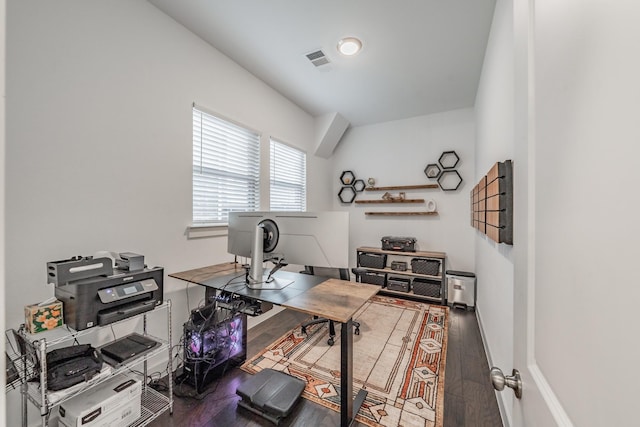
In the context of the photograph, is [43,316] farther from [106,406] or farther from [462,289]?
[462,289]

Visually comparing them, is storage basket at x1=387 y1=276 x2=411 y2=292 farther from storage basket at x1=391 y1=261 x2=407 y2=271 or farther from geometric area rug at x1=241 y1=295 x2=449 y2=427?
geometric area rug at x1=241 y1=295 x2=449 y2=427

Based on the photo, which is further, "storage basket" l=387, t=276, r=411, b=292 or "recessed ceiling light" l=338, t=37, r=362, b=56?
"storage basket" l=387, t=276, r=411, b=292

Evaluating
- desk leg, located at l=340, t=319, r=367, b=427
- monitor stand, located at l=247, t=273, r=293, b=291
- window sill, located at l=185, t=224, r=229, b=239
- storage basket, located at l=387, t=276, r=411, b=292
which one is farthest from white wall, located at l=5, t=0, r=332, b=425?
storage basket, located at l=387, t=276, r=411, b=292

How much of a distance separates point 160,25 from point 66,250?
185cm

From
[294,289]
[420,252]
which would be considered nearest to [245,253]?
[294,289]

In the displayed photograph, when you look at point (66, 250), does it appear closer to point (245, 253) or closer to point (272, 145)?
point (245, 253)

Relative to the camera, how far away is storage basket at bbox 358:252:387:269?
156 inches

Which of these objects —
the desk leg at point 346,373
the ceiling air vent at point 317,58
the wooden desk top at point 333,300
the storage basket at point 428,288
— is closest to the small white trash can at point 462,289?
the storage basket at point 428,288

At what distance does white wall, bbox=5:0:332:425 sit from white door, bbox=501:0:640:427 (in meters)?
2.27

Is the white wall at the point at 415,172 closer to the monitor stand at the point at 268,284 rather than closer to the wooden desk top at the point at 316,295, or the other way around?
the wooden desk top at the point at 316,295

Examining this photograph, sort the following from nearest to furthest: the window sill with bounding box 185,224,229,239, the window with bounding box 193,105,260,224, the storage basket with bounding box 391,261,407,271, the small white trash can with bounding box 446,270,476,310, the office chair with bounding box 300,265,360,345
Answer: the window sill with bounding box 185,224,229,239
the window with bounding box 193,105,260,224
the office chair with bounding box 300,265,360,345
the small white trash can with bounding box 446,270,476,310
the storage basket with bounding box 391,261,407,271

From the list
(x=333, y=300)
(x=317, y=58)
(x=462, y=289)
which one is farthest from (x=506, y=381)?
(x=462, y=289)

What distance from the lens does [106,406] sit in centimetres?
134

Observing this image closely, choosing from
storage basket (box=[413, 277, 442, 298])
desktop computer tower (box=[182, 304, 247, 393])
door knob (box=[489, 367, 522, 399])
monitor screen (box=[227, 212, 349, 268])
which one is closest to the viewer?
door knob (box=[489, 367, 522, 399])
